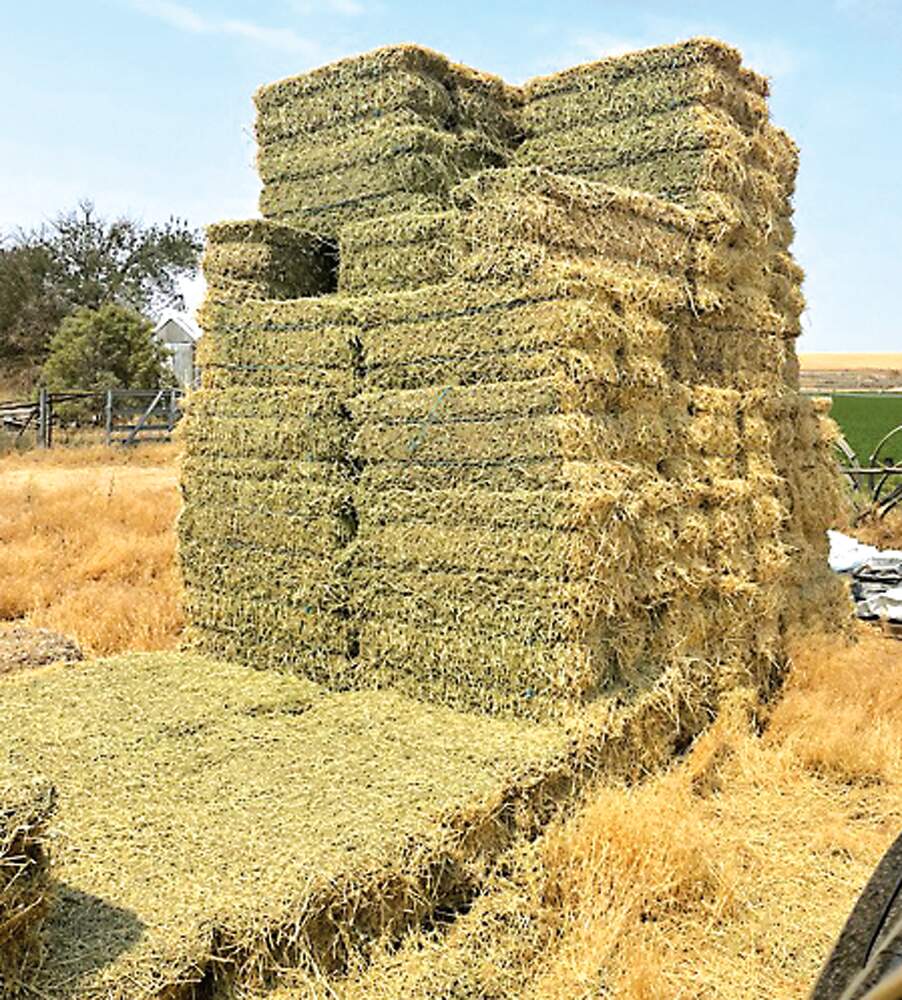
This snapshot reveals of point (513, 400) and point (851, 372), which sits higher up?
point (851, 372)

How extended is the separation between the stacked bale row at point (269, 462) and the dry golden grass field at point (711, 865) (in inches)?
61.7

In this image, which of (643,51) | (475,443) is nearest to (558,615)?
(475,443)

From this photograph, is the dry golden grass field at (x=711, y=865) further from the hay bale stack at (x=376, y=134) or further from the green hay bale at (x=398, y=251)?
the hay bale stack at (x=376, y=134)

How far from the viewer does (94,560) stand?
11.4m

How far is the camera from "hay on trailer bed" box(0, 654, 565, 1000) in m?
3.45

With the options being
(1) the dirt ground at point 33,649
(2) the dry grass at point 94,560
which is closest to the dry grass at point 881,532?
(2) the dry grass at point 94,560

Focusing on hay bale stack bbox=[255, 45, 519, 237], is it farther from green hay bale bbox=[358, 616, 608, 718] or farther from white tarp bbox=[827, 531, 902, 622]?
white tarp bbox=[827, 531, 902, 622]

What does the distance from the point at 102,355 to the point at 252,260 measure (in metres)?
28.9

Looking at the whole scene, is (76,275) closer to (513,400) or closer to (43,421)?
(43,421)

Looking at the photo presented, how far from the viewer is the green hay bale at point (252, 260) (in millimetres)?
7016

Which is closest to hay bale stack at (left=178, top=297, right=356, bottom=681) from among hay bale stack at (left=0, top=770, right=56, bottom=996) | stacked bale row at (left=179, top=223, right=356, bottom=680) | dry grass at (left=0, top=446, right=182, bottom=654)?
stacked bale row at (left=179, top=223, right=356, bottom=680)

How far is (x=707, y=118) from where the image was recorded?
6.91 metres

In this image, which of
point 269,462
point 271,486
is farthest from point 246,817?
point 269,462

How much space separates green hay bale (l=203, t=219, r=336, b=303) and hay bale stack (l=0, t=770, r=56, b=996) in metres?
4.42
